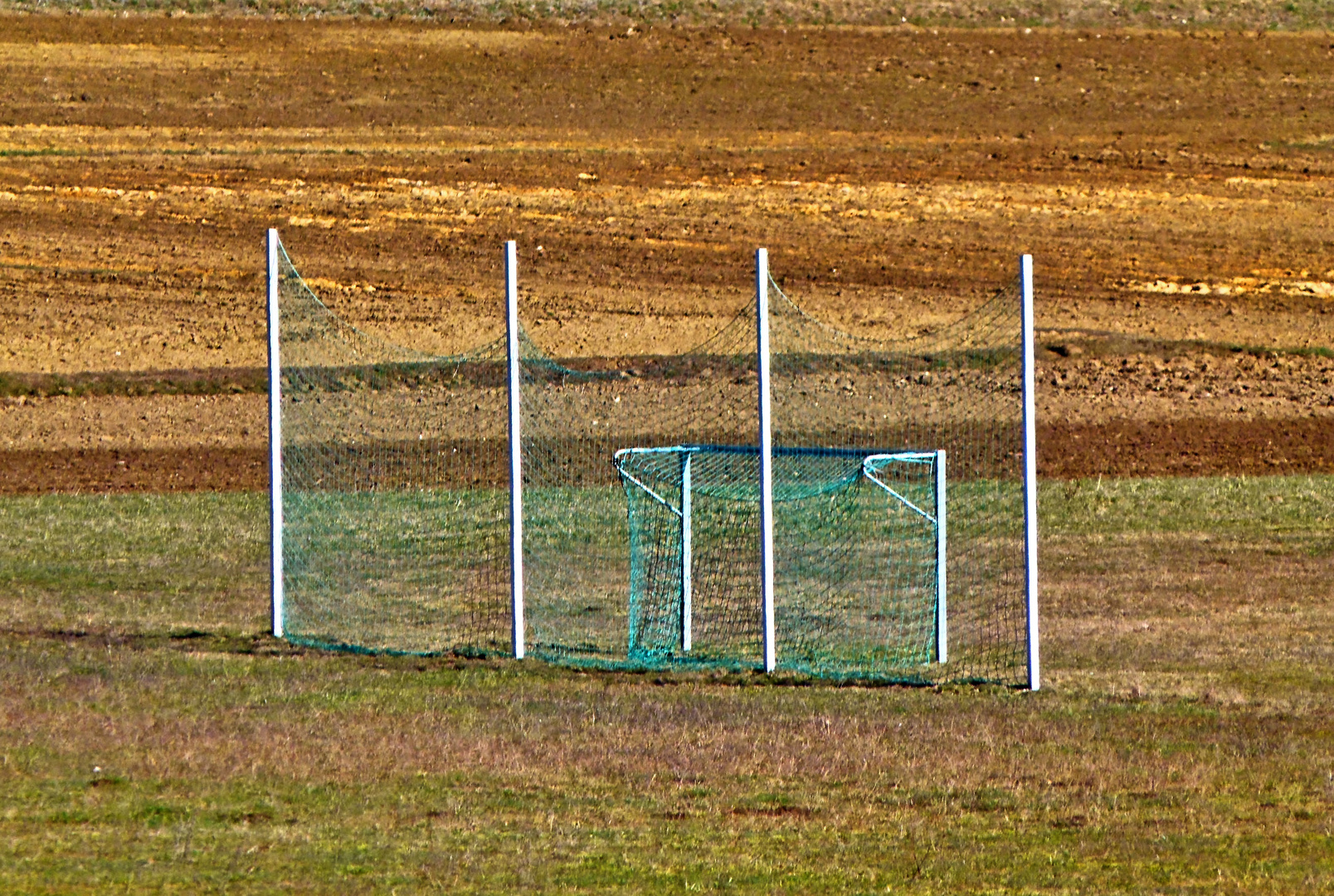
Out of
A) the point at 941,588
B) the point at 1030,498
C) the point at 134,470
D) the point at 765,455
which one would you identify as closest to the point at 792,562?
the point at 941,588

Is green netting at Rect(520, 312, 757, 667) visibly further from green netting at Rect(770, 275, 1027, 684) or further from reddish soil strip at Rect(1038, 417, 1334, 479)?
reddish soil strip at Rect(1038, 417, 1334, 479)

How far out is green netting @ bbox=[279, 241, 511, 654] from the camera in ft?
54.3

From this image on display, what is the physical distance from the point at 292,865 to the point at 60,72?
34.8 metres

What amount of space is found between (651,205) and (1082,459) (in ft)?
38.3

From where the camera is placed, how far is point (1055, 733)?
11.6 m

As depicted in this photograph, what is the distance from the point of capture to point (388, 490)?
24.0 meters

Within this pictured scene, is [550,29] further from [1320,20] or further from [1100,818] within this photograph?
[1100,818]

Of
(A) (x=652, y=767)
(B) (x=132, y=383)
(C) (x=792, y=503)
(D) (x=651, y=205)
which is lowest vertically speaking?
(A) (x=652, y=767)

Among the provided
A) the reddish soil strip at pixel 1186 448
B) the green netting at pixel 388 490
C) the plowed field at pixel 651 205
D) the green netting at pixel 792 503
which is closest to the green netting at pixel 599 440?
the green netting at pixel 792 503

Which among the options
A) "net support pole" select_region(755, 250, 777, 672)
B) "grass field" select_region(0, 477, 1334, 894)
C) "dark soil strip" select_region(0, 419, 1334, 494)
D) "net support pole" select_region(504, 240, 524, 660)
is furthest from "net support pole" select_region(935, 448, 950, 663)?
"dark soil strip" select_region(0, 419, 1334, 494)

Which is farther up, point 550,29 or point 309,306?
point 550,29

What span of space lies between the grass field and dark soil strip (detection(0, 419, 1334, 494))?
28.9 ft

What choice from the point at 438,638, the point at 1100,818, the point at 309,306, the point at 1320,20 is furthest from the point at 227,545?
the point at 1320,20

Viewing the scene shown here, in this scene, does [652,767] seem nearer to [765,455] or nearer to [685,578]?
[765,455]
